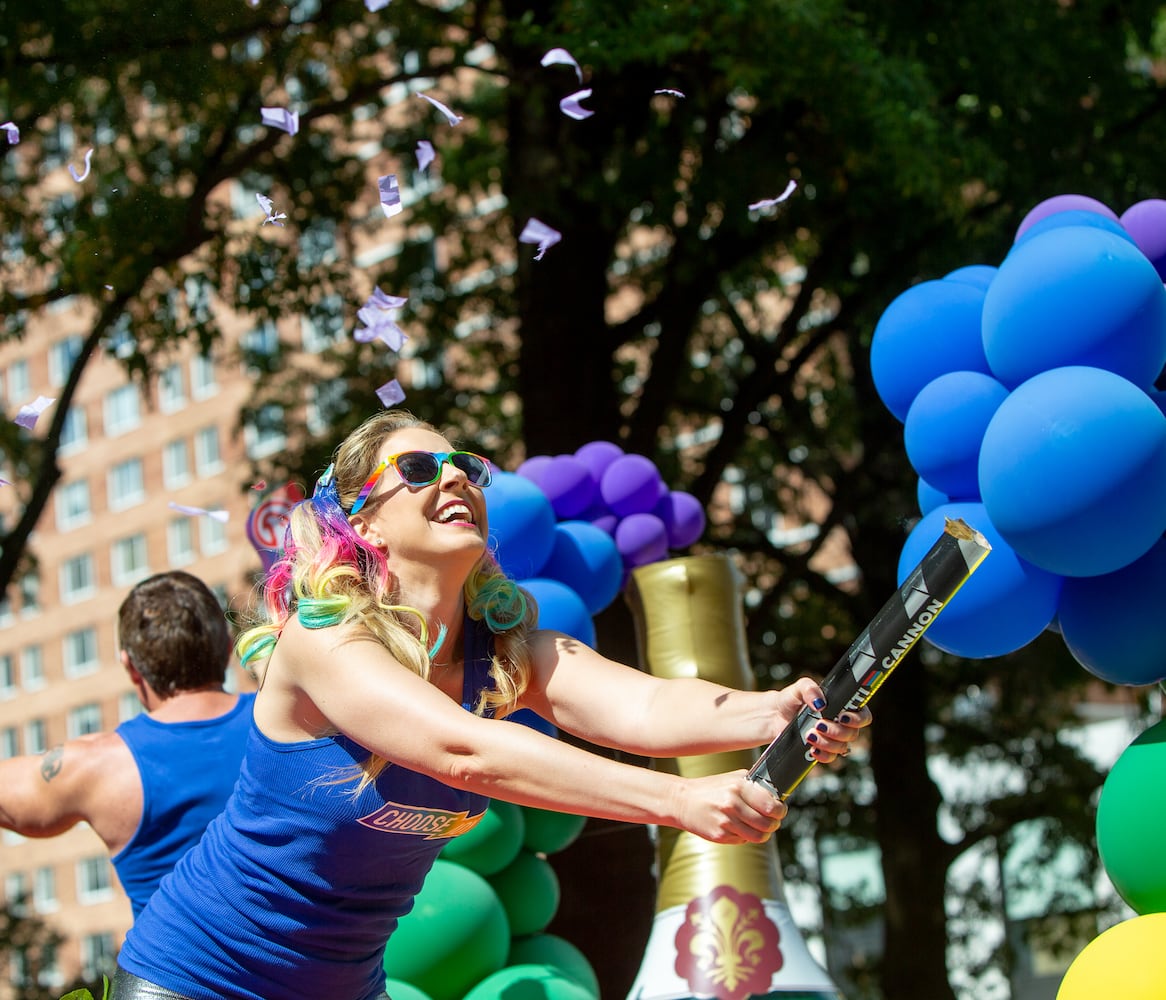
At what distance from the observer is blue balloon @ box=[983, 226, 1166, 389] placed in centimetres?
343

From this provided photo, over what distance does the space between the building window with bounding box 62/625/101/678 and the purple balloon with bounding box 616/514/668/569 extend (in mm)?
43987

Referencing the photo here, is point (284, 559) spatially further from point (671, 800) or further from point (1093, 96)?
point (1093, 96)

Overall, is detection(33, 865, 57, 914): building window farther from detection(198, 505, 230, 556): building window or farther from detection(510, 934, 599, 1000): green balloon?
detection(510, 934, 599, 1000): green balloon

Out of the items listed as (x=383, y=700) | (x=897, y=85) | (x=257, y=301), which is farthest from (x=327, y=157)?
(x=383, y=700)

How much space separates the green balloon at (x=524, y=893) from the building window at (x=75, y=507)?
46.0 meters

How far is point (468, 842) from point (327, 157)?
6.11 metres

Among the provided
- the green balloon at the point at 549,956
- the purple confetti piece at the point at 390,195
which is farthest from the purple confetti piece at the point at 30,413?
the green balloon at the point at 549,956

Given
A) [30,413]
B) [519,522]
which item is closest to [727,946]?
[519,522]

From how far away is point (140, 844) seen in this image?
3580mm

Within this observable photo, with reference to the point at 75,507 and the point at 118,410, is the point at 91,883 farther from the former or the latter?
the point at 118,410

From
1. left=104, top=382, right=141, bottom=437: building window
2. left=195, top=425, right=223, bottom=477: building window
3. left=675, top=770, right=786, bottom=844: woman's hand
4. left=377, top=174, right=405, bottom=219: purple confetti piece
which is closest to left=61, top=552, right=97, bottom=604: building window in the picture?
left=104, top=382, right=141, bottom=437: building window

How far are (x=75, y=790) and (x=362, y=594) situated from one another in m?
1.40

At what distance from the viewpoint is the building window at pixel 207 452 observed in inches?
1736

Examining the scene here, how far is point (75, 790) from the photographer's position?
3.55 metres
